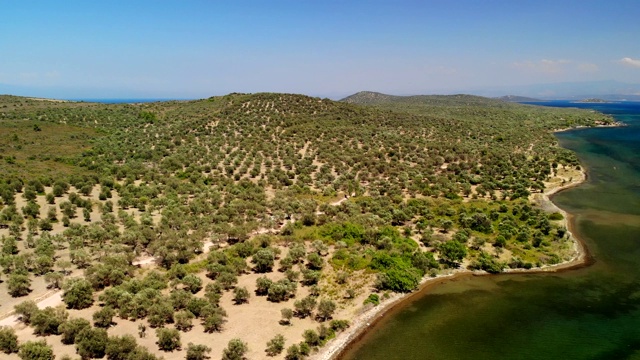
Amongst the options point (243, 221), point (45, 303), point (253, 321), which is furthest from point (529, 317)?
point (45, 303)

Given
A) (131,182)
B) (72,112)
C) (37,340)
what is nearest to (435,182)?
(131,182)

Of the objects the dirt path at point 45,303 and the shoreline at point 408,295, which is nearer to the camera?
the dirt path at point 45,303

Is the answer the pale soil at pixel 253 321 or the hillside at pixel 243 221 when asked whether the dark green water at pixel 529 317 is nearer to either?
the pale soil at pixel 253 321

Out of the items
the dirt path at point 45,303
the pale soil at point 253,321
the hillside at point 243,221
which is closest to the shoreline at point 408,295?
the pale soil at point 253,321

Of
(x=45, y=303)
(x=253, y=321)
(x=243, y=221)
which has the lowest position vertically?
(x=253, y=321)

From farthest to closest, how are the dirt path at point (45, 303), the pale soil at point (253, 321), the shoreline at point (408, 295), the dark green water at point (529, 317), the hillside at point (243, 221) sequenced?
the hillside at point (243, 221), the dark green water at point (529, 317), the shoreline at point (408, 295), the dirt path at point (45, 303), the pale soil at point (253, 321)

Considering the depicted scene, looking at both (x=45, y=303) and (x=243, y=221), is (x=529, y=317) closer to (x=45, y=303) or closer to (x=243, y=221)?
(x=243, y=221)

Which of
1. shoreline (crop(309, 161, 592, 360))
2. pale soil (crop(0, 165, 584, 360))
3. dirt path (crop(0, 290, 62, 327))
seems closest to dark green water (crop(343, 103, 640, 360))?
shoreline (crop(309, 161, 592, 360))
